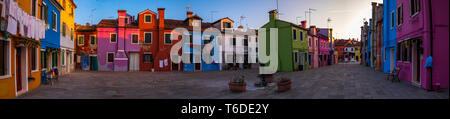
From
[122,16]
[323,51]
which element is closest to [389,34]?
[323,51]

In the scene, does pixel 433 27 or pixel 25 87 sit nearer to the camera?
pixel 433 27

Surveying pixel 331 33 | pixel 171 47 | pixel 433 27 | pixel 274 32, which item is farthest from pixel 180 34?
pixel 331 33

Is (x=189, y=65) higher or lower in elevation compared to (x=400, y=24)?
lower

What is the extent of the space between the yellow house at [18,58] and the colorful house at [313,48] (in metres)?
25.9

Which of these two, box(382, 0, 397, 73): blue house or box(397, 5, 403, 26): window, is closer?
box(397, 5, 403, 26): window

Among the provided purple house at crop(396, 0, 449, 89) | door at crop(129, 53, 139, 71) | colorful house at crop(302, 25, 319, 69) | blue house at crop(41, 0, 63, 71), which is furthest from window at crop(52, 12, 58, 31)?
colorful house at crop(302, 25, 319, 69)

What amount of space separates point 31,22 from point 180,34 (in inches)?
654

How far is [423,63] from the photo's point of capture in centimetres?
908

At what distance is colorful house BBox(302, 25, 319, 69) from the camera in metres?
27.9

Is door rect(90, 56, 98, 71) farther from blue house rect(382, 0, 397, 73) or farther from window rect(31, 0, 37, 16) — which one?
blue house rect(382, 0, 397, 73)

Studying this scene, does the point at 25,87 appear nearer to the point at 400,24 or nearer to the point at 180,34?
the point at 180,34

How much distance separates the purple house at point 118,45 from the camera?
24.6 m

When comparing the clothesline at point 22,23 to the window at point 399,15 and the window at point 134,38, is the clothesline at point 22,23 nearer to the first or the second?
the window at point 134,38

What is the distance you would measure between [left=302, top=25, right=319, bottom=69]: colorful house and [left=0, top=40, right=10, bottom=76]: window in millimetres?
26728
